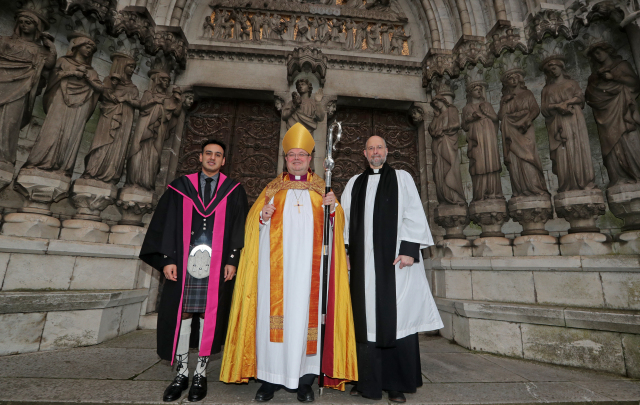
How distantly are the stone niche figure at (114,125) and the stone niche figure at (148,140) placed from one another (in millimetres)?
132

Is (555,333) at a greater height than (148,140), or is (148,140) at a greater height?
(148,140)

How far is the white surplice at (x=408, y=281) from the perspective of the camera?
2400mm

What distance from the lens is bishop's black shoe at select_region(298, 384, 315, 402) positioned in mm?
2127

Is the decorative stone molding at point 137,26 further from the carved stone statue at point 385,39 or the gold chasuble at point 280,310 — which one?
the gold chasuble at point 280,310

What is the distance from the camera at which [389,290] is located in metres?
2.39

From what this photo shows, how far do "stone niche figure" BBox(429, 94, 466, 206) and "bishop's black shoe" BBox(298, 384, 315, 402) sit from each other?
145 inches

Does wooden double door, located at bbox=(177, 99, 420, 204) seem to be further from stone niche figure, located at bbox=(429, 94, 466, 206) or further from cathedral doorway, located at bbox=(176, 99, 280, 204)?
stone niche figure, located at bbox=(429, 94, 466, 206)

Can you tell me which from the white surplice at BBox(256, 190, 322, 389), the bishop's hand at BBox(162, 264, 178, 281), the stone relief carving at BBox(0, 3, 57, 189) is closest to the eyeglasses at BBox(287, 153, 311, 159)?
the white surplice at BBox(256, 190, 322, 389)

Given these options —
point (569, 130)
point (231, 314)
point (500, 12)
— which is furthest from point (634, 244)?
point (231, 314)

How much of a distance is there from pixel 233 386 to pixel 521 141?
4703mm

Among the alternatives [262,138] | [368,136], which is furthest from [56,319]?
[368,136]

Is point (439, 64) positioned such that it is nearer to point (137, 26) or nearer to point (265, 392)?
point (137, 26)

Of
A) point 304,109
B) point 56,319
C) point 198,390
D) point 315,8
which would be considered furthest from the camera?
point 315,8

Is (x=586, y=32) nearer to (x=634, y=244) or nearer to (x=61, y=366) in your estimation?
(x=634, y=244)
